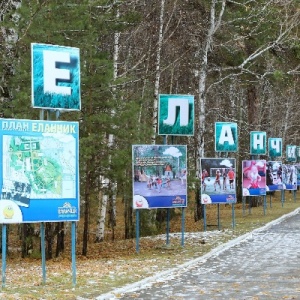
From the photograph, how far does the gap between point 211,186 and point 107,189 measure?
520 cm

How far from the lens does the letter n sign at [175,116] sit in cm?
2209

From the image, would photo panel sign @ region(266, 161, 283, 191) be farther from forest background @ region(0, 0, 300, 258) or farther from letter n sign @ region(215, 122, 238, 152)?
letter n sign @ region(215, 122, 238, 152)

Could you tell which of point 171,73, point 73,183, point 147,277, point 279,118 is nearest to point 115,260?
point 147,277

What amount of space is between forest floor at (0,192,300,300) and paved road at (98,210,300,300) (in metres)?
0.56

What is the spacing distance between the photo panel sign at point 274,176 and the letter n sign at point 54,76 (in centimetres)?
2823

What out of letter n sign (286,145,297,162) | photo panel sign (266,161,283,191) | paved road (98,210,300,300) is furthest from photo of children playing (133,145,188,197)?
letter n sign (286,145,297,162)

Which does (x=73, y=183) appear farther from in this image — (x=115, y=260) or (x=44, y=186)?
(x=115, y=260)

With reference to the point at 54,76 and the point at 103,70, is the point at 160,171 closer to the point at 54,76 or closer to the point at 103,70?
the point at 103,70

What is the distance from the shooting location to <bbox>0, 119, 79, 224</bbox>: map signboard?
1370 centimetres

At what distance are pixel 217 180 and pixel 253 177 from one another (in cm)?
749

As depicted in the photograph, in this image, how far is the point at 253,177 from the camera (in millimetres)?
34219

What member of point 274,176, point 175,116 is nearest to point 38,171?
point 175,116

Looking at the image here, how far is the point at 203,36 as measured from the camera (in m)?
34.3

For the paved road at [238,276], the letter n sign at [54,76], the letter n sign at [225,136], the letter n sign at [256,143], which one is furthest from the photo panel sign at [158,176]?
the letter n sign at [256,143]
